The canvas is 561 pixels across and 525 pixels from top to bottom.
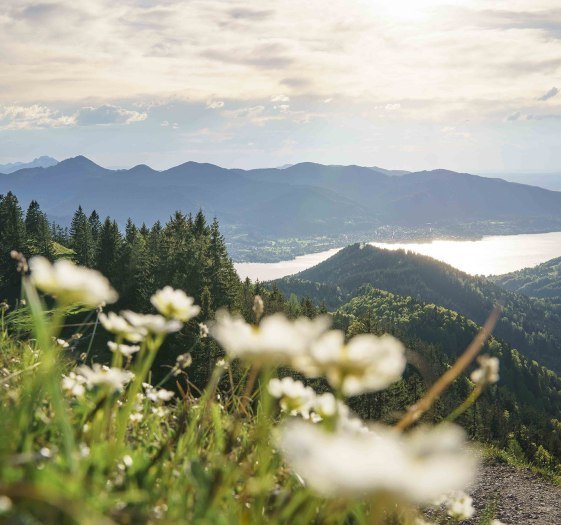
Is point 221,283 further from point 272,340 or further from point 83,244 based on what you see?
point 272,340

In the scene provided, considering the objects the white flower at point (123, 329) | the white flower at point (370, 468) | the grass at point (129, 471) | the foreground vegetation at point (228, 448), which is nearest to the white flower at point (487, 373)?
the foreground vegetation at point (228, 448)

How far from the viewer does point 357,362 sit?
125cm

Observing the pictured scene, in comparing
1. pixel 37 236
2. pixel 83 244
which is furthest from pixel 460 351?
pixel 37 236

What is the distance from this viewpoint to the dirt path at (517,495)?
17391 mm

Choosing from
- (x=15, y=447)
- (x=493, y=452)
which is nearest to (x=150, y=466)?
(x=15, y=447)

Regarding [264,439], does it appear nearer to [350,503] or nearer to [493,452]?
[350,503]

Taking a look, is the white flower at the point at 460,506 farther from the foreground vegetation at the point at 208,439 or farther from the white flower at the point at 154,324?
the white flower at the point at 154,324

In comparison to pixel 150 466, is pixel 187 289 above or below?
below

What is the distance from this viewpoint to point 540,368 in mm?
151500

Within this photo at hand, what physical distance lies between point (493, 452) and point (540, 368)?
140016 millimetres

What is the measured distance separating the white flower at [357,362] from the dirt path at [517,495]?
15.9 meters

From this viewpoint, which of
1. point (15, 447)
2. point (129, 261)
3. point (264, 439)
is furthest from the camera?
point (129, 261)

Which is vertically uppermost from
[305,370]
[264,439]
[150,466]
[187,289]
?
[305,370]

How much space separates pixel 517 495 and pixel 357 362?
72.3 feet
